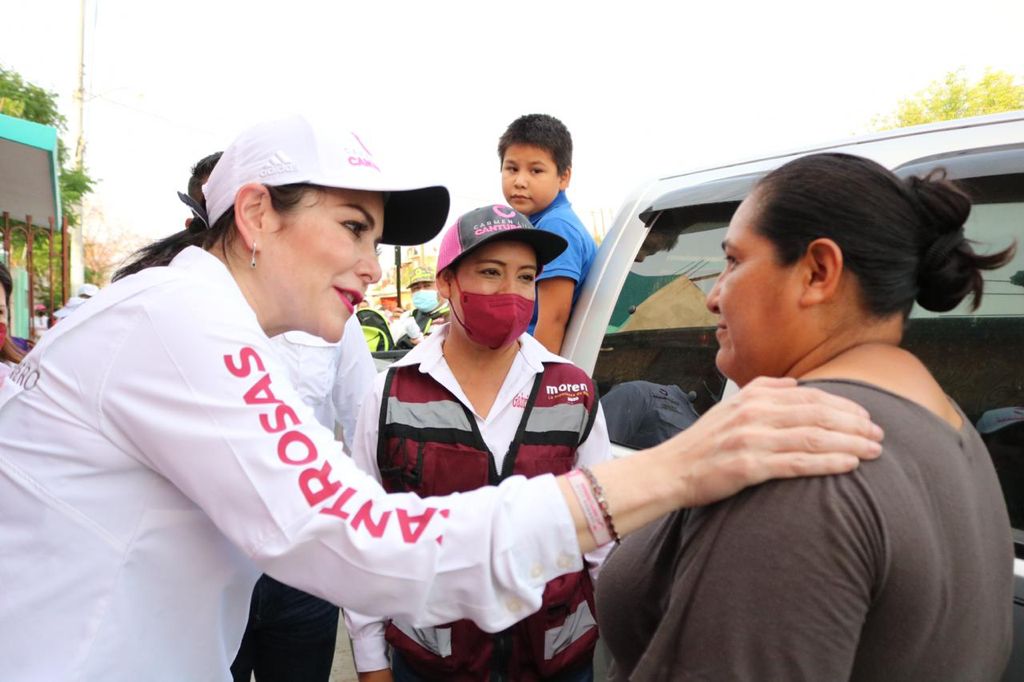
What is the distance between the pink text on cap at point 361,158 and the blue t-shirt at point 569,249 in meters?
1.20

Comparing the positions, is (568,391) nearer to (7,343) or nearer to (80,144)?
(7,343)

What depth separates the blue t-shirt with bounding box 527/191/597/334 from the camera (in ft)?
9.25

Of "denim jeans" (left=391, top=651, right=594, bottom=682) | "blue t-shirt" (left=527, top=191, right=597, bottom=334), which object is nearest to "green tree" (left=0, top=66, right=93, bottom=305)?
"blue t-shirt" (left=527, top=191, right=597, bottom=334)

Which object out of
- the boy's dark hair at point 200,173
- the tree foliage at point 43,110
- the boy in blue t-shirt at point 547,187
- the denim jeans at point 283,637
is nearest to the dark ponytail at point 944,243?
the boy in blue t-shirt at point 547,187

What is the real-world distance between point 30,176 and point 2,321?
4538 mm

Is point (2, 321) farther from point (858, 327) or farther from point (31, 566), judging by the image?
point (858, 327)

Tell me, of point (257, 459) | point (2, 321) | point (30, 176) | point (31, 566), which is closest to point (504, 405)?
point (257, 459)

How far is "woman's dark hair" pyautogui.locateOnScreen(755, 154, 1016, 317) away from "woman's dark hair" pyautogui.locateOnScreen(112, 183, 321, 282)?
0.90 metres

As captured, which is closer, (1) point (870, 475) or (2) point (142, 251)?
(1) point (870, 475)

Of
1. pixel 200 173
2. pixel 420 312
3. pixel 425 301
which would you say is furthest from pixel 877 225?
pixel 425 301

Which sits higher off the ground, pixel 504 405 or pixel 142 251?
pixel 142 251

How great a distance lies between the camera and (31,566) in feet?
4.18

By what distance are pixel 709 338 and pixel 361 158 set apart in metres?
1.24

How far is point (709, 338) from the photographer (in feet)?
7.47
